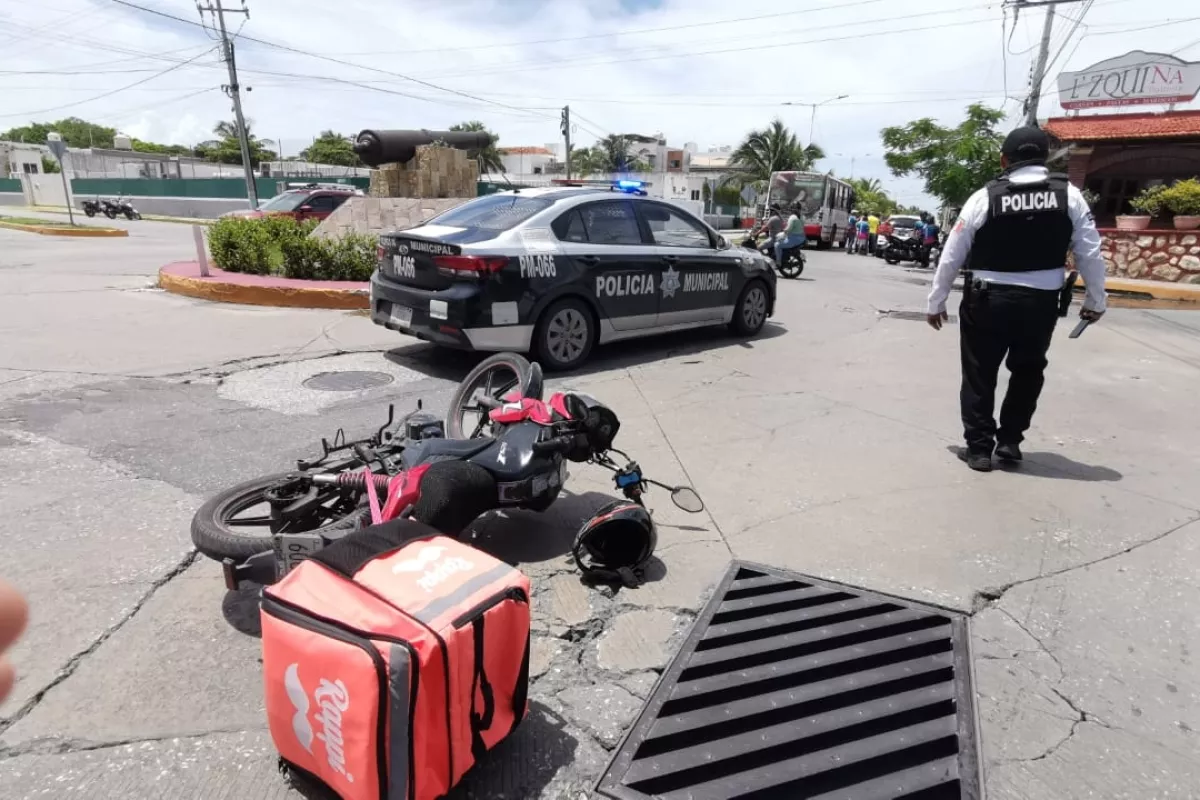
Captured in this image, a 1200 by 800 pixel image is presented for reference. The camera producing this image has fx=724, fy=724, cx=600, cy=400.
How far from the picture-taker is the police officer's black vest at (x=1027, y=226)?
3979 mm

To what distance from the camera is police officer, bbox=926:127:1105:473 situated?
13.2 feet

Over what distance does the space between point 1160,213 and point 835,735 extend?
2084cm

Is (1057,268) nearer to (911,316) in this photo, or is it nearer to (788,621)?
(788,621)

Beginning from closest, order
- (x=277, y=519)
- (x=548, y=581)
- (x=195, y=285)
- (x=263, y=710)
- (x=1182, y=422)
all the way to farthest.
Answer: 1. (x=263, y=710)
2. (x=277, y=519)
3. (x=548, y=581)
4. (x=1182, y=422)
5. (x=195, y=285)

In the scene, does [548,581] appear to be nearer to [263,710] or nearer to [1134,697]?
[263,710]

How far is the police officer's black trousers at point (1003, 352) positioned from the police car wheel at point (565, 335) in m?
3.04

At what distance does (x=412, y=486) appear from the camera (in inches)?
104

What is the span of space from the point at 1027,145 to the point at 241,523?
176 inches

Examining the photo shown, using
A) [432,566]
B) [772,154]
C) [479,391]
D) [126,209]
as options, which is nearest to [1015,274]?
[479,391]

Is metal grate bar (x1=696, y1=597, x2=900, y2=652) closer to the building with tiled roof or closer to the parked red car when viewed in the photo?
the parked red car

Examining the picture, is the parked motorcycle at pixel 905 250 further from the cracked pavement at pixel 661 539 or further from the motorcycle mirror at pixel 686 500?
the motorcycle mirror at pixel 686 500

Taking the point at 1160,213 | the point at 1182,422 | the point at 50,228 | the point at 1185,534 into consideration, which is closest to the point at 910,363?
the point at 1182,422

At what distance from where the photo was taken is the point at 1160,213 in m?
17.6

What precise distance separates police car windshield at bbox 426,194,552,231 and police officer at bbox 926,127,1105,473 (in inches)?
132
